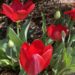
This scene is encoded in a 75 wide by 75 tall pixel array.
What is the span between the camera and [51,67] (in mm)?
2059

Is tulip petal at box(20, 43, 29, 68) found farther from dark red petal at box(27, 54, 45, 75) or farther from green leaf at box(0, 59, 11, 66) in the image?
green leaf at box(0, 59, 11, 66)

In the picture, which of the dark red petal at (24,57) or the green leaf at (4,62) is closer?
the dark red petal at (24,57)

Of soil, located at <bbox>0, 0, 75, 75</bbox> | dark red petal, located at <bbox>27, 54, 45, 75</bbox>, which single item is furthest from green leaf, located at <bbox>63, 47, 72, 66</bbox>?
soil, located at <bbox>0, 0, 75, 75</bbox>

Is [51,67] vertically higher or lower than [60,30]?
lower

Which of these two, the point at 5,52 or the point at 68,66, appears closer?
the point at 68,66

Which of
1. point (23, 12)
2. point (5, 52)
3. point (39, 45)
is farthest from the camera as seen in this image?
point (5, 52)

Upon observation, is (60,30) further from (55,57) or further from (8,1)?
(8,1)

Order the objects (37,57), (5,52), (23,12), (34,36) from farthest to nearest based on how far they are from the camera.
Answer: (34,36)
(5,52)
(23,12)
(37,57)

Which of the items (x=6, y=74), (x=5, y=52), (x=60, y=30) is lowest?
(x=6, y=74)

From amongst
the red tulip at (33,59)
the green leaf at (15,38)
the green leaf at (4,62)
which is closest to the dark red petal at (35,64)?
the red tulip at (33,59)

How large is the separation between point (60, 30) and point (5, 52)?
381 mm

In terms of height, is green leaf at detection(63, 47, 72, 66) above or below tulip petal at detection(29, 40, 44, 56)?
below

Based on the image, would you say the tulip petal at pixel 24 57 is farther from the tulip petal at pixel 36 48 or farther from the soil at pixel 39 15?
the soil at pixel 39 15

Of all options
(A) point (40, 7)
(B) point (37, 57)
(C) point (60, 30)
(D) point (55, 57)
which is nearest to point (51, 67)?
(D) point (55, 57)
